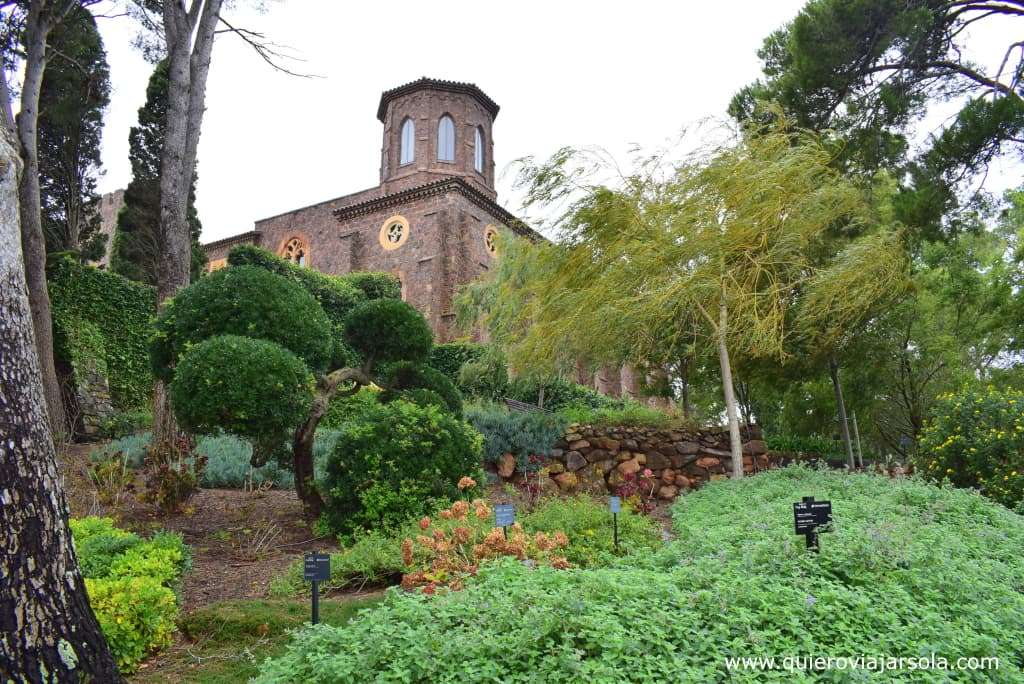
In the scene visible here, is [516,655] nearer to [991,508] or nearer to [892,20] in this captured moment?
[991,508]

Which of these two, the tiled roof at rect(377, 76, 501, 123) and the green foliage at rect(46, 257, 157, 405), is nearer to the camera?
the green foliage at rect(46, 257, 157, 405)

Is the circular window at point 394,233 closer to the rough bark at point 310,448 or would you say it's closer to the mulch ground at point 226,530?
the mulch ground at point 226,530

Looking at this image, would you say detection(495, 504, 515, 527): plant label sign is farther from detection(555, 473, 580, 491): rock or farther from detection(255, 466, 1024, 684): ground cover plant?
detection(555, 473, 580, 491): rock

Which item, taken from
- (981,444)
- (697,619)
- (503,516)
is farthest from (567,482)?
(697,619)

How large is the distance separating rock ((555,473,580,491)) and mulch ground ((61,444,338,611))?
3.85 m

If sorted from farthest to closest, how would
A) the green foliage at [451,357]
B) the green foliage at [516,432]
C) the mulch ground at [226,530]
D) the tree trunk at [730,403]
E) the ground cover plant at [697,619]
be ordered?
the green foliage at [451,357], the green foliage at [516,432], the tree trunk at [730,403], the mulch ground at [226,530], the ground cover plant at [697,619]

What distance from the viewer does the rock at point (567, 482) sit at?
32.1 feet

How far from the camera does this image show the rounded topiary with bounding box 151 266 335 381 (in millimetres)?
6262

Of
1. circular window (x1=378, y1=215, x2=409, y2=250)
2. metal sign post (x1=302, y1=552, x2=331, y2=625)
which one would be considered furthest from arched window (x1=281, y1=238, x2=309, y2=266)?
metal sign post (x1=302, y1=552, x2=331, y2=625)

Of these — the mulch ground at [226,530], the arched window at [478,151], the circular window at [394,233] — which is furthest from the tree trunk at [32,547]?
the arched window at [478,151]

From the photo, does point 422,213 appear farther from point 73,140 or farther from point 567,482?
point 567,482

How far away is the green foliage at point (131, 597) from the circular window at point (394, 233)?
747 inches

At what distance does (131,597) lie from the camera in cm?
356

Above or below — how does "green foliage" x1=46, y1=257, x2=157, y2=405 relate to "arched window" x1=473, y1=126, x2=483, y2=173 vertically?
below
